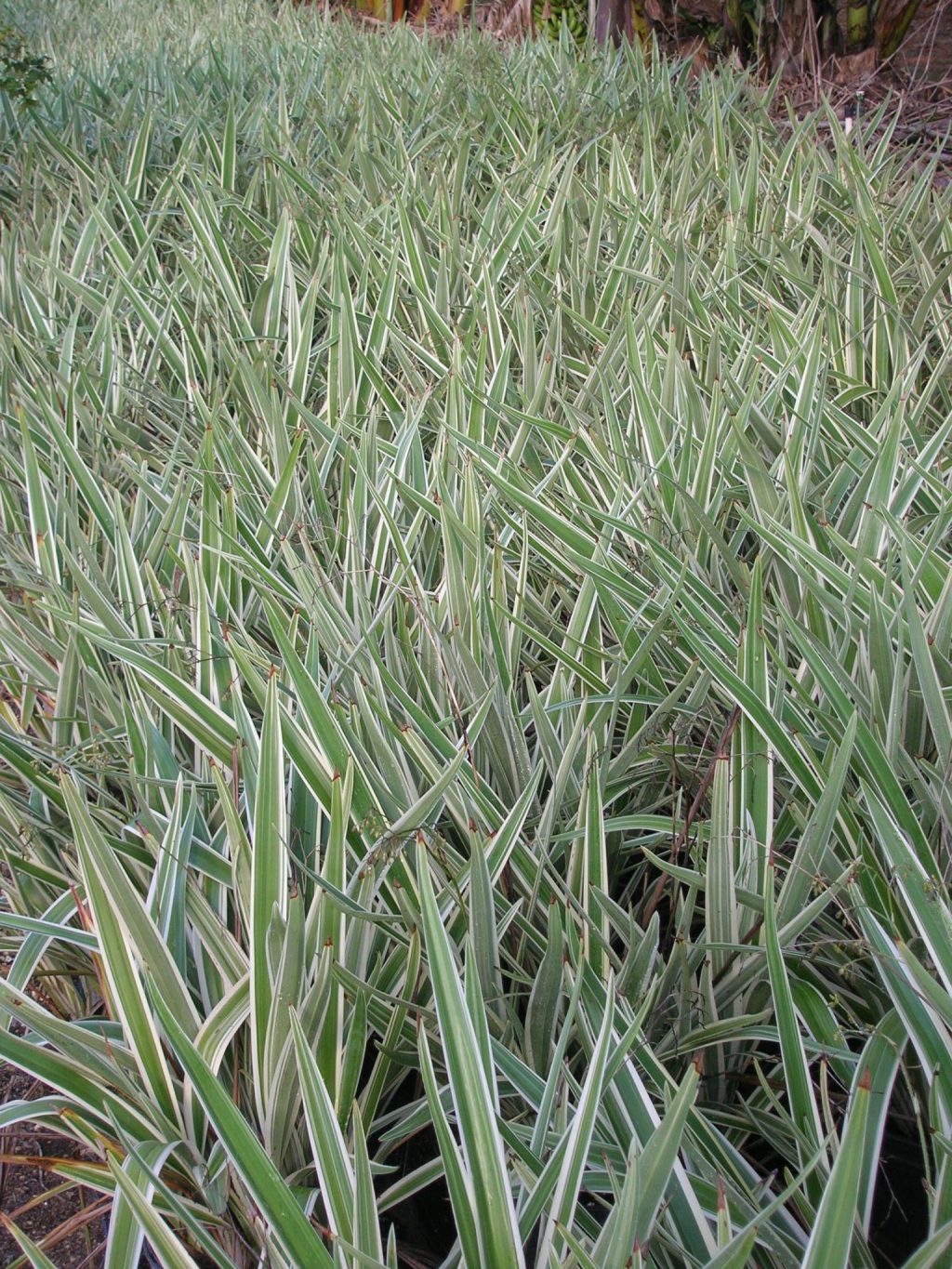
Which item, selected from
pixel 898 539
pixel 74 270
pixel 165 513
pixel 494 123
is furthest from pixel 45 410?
pixel 494 123

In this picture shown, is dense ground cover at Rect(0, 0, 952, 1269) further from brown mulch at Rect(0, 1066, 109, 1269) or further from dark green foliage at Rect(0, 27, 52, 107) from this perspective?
dark green foliage at Rect(0, 27, 52, 107)

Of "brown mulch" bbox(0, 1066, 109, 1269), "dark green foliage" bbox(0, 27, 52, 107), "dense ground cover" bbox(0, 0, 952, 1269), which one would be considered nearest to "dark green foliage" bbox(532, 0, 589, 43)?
"dark green foliage" bbox(0, 27, 52, 107)

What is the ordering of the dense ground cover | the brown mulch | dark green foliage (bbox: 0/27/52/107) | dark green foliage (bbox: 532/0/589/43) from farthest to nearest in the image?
dark green foliage (bbox: 532/0/589/43), dark green foliage (bbox: 0/27/52/107), the brown mulch, the dense ground cover

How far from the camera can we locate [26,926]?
2.35ft

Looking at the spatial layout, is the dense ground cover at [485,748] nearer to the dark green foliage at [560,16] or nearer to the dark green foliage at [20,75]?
the dark green foliage at [20,75]

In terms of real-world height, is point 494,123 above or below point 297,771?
above

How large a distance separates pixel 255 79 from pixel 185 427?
2.13 m

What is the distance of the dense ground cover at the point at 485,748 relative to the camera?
60 cm

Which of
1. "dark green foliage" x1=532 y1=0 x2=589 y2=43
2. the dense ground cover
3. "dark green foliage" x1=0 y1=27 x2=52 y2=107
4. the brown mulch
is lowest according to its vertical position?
the brown mulch

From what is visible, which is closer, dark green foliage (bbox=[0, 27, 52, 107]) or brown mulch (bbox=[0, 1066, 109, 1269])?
brown mulch (bbox=[0, 1066, 109, 1269])

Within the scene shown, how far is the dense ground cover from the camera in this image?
598 millimetres

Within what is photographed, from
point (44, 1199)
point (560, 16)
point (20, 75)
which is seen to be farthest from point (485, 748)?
point (560, 16)

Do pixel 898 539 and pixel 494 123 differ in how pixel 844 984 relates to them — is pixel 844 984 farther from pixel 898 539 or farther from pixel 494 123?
pixel 494 123

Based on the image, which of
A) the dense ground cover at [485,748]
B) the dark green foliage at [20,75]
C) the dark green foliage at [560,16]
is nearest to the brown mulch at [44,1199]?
the dense ground cover at [485,748]
